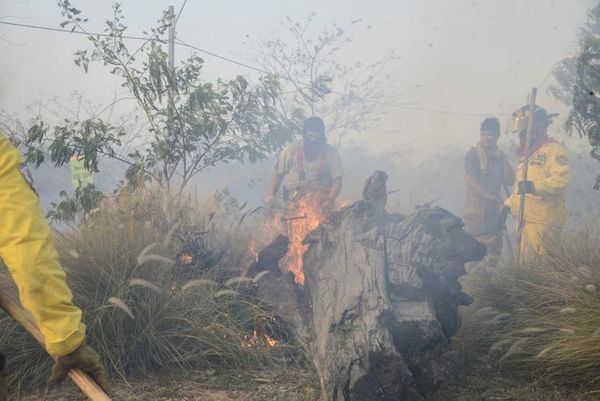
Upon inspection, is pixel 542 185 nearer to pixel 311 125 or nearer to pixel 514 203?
pixel 514 203

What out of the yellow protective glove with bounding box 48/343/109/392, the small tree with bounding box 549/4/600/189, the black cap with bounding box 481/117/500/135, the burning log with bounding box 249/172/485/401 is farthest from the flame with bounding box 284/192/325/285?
the yellow protective glove with bounding box 48/343/109/392

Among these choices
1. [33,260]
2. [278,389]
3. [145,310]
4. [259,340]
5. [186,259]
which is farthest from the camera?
[186,259]

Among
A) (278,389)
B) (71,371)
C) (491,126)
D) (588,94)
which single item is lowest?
(278,389)

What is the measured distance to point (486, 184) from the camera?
7.82 metres

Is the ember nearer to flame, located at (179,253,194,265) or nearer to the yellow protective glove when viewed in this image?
flame, located at (179,253,194,265)

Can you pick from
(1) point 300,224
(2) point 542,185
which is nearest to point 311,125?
(1) point 300,224

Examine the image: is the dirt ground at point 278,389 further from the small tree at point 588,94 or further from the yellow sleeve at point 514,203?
the yellow sleeve at point 514,203

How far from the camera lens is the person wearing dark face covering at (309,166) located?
7.74 meters

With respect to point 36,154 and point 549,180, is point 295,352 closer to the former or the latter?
point 36,154

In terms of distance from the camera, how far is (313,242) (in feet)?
15.1

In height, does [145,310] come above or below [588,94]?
below

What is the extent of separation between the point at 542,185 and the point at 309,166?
10.5 feet

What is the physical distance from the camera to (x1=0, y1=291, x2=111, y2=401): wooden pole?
196 cm

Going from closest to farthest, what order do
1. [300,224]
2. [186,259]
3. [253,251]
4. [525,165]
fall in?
[186,259]
[253,251]
[300,224]
[525,165]
